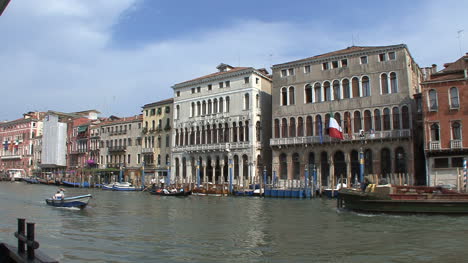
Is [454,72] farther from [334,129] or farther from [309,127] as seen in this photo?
[309,127]

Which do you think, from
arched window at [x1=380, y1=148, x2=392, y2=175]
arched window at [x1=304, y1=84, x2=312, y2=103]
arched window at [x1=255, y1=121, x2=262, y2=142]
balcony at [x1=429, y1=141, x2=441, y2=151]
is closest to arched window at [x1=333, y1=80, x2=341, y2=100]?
arched window at [x1=304, y1=84, x2=312, y2=103]

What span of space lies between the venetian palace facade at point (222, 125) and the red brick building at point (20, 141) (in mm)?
35463

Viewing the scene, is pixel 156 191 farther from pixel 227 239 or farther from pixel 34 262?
pixel 34 262

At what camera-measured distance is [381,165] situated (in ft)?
103

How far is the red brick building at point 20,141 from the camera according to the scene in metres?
68.4

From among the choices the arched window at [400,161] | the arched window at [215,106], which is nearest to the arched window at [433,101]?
the arched window at [400,161]

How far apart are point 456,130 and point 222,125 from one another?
66.8 ft

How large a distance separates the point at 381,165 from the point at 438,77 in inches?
291

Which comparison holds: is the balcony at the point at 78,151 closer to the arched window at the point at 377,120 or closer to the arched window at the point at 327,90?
the arched window at the point at 327,90

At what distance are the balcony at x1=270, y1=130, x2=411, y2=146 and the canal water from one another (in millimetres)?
14337

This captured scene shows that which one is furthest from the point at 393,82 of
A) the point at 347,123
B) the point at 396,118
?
the point at 347,123

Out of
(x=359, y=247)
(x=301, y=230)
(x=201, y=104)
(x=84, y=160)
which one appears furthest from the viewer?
(x=84, y=160)

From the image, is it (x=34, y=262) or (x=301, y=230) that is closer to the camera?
(x=34, y=262)

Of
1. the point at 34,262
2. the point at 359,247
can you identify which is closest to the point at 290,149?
the point at 359,247
